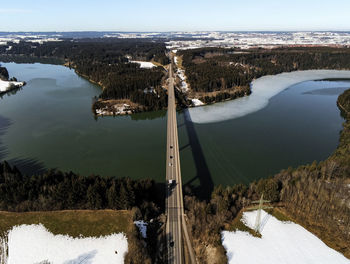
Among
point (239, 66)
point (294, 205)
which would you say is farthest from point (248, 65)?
point (294, 205)

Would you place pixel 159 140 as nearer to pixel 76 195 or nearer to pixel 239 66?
pixel 76 195

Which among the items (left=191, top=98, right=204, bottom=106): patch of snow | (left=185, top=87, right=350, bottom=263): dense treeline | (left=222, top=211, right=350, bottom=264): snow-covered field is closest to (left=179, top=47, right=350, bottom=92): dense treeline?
(left=191, top=98, right=204, bottom=106): patch of snow

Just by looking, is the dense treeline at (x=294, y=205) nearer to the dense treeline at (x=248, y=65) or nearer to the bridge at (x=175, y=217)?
the bridge at (x=175, y=217)

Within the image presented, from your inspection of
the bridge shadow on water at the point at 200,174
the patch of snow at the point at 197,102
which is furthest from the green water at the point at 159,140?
the patch of snow at the point at 197,102

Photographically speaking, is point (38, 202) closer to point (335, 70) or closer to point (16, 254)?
point (16, 254)

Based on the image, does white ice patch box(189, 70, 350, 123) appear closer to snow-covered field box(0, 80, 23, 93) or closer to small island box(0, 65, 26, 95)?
small island box(0, 65, 26, 95)

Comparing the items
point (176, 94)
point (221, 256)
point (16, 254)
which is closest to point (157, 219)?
point (221, 256)
